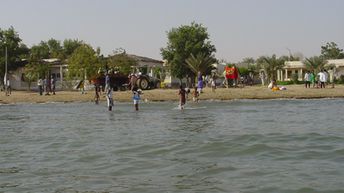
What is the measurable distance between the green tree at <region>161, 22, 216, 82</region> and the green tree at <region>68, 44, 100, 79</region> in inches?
414

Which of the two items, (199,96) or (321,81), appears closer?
(199,96)

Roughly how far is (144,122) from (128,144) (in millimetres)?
6013

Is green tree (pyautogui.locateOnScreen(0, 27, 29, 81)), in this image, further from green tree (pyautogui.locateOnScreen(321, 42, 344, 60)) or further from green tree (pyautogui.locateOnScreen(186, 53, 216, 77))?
green tree (pyautogui.locateOnScreen(321, 42, 344, 60))

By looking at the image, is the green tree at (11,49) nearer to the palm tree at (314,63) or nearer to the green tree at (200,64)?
the green tree at (200,64)

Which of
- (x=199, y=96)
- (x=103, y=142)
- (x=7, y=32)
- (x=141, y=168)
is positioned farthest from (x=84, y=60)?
(x=141, y=168)

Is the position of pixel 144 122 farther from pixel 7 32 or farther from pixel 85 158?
pixel 7 32

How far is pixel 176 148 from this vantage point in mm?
12328

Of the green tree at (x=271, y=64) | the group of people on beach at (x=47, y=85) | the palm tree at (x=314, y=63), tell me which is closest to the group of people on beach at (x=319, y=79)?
the palm tree at (x=314, y=63)

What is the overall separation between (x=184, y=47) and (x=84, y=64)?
13.0 metres

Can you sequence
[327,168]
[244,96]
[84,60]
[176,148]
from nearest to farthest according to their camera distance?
[327,168] < [176,148] < [244,96] < [84,60]

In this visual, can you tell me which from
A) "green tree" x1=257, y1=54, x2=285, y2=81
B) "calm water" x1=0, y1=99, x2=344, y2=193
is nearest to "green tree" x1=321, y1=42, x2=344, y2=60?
"green tree" x1=257, y1=54, x2=285, y2=81

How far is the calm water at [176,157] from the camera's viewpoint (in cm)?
856

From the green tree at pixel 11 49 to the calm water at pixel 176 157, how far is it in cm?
3760

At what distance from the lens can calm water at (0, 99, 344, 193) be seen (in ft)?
28.1
